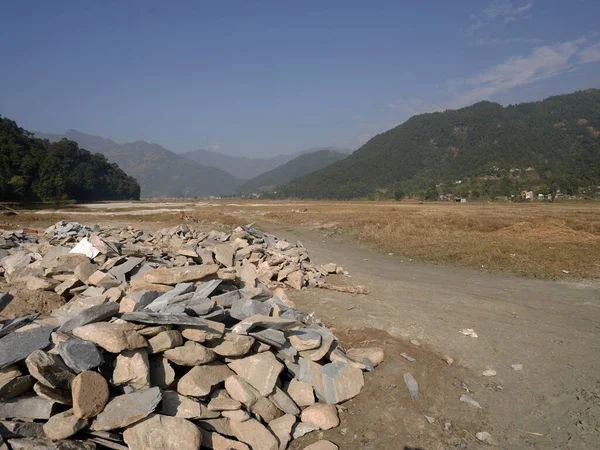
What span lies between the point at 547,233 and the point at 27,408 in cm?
2486

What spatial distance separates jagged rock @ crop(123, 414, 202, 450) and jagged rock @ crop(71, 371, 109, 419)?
1.22 ft

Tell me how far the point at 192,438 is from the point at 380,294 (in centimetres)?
727

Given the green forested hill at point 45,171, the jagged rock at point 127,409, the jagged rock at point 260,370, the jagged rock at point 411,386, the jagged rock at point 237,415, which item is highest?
the green forested hill at point 45,171

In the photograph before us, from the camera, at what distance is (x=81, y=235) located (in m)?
12.8

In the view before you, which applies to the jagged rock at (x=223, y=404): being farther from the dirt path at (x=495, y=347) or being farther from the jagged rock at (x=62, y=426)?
the dirt path at (x=495, y=347)

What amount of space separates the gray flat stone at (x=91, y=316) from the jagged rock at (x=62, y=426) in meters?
1.10

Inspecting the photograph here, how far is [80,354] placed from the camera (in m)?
3.57

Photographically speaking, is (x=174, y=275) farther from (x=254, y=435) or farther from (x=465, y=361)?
(x=465, y=361)

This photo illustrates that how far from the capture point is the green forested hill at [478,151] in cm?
10769

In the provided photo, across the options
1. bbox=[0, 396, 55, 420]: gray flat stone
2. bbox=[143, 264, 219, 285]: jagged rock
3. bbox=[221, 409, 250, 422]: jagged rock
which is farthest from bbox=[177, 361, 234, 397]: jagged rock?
bbox=[143, 264, 219, 285]: jagged rock

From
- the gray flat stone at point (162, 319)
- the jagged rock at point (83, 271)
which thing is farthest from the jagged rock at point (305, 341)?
the jagged rock at point (83, 271)

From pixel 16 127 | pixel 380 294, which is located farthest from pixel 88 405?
pixel 16 127

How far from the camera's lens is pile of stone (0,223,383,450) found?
10.8ft

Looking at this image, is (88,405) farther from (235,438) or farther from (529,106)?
(529,106)
